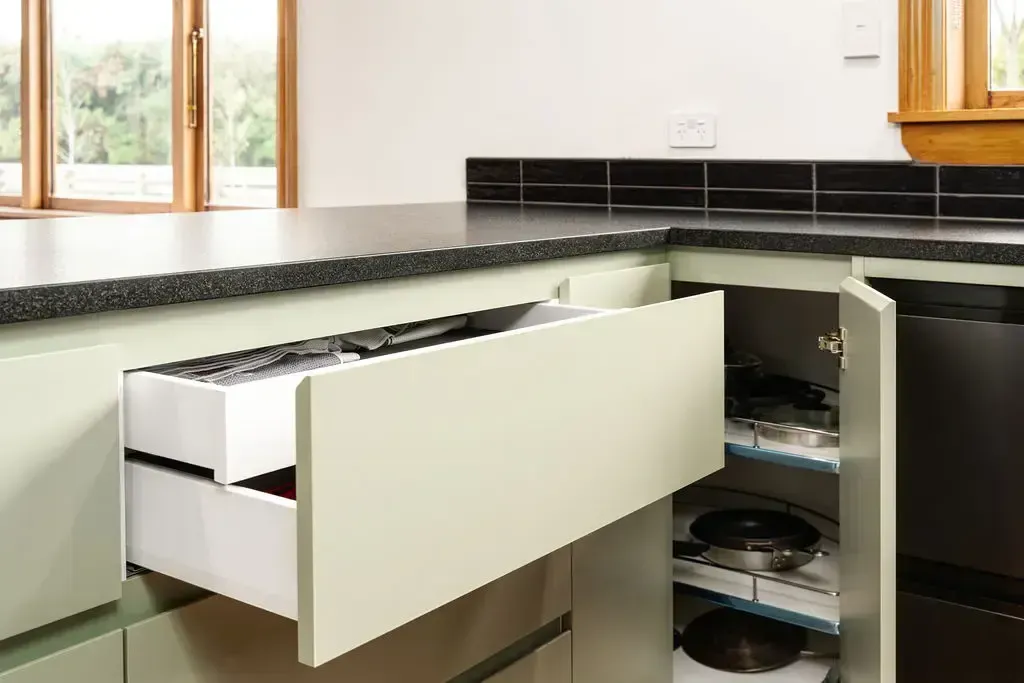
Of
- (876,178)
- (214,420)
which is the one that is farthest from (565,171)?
(214,420)

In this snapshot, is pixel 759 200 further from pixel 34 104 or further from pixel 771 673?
pixel 34 104

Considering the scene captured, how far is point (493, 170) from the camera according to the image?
263 cm

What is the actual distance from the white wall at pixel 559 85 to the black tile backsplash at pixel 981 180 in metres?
0.11

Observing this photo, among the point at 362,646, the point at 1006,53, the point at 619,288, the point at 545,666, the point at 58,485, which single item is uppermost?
the point at 1006,53

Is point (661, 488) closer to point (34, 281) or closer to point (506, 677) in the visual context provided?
point (506, 677)

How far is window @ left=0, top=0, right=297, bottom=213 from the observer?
336 centimetres

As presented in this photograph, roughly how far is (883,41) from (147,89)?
2.57 m

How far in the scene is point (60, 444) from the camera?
93 centimetres


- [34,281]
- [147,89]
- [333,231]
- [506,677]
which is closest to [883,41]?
[333,231]

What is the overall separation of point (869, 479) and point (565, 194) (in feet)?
4.23

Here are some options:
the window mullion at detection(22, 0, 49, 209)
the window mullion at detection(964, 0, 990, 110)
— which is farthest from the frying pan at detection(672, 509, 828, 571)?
the window mullion at detection(22, 0, 49, 209)

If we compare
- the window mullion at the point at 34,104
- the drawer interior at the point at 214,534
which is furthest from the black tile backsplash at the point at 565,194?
the window mullion at the point at 34,104

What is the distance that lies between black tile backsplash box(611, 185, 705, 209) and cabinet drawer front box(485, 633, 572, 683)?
42.3 inches

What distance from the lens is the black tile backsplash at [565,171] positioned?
8.03 feet
